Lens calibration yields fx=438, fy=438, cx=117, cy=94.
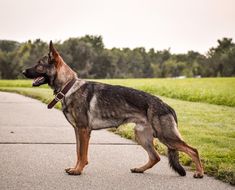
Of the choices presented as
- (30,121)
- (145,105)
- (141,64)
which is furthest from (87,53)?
(145,105)

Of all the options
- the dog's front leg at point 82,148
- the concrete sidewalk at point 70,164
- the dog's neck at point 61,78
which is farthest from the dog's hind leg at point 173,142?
the dog's neck at point 61,78

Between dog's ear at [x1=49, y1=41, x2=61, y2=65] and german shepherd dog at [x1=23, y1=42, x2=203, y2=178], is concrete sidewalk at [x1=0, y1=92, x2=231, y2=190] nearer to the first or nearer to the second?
german shepherd dog at [x1=23, y1=42, x2=203, y2=178]

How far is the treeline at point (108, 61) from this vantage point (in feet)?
318

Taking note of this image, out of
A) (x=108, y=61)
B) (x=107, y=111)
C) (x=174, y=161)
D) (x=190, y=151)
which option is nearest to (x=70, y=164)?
(x=107, y=111)

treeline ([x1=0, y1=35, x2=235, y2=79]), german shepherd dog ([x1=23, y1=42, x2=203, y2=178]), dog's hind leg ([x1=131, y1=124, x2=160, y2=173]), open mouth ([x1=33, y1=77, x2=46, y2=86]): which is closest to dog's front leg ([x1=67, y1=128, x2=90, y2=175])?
german shepherd dog ([x1=23, y1=42, x2=203, y2=178])

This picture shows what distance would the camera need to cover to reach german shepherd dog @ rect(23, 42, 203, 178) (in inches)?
227

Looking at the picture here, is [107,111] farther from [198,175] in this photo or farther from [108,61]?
[108,61]

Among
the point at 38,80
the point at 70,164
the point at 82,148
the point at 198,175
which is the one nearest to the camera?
the point at 198,175

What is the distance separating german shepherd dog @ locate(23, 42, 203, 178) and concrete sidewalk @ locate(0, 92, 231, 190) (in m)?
0.24

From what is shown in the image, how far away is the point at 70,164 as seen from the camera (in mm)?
6590

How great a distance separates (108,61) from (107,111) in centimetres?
10668

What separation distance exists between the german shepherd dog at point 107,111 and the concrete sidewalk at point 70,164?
0.24 metres

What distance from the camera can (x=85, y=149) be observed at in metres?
6.00

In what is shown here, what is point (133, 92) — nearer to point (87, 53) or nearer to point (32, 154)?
point (32, 154)
